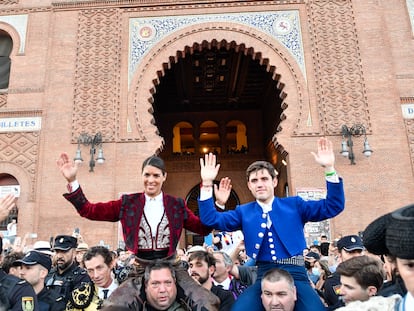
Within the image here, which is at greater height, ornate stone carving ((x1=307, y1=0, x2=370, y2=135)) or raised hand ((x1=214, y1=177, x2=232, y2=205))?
ornate stone carving ((x1=307, y1=0, x2=370, y2=135))

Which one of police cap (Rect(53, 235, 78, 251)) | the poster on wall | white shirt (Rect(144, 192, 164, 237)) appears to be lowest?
police cap (Rect(53, 235, 78, 251))

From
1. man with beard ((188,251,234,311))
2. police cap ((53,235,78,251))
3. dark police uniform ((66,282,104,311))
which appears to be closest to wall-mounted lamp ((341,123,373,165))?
man with beard ((188,251,234,311))

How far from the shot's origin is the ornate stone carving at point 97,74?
462 inches

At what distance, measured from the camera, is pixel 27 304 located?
2.96 m

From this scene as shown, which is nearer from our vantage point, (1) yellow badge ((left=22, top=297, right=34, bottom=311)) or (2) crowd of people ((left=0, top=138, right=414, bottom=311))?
(2) crowd of people ((left=0, top=138, right=414, bottom=311))

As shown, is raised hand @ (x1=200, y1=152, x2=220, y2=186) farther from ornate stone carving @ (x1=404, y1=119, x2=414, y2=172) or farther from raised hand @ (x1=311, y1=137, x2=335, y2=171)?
ornate stone carving @ (x1=404, y1=119, x2=414, y2=172)

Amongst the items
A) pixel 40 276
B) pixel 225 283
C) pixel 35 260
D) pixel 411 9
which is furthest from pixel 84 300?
pixel 411 9

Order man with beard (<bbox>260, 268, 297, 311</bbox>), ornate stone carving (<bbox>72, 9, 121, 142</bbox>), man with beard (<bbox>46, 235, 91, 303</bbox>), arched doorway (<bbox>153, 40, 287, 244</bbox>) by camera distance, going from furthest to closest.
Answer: arched doorway (<bbox>153, 40, 287, 244</bbox>) → ornate stone carving (<bbox>72, 9, 121, 142</bbox>) → man with beard (<bbox>46, 235, 91, 303</bbox>) → man with beard (<bbox>260, 268, 297, 311</bbox>)

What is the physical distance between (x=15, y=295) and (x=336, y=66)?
1079cm

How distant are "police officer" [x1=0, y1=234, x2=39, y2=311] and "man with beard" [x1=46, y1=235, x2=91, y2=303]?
3.85 ft

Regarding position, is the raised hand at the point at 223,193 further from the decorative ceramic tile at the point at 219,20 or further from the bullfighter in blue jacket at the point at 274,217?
the decorative ceramic tile at the point at 219,20

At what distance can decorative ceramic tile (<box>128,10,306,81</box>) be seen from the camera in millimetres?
12219

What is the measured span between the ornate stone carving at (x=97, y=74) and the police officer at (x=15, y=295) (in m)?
8.76

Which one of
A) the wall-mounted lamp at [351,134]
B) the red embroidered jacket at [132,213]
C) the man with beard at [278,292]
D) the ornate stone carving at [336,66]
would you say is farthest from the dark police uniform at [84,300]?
the ornate stone carving at [336,66]
